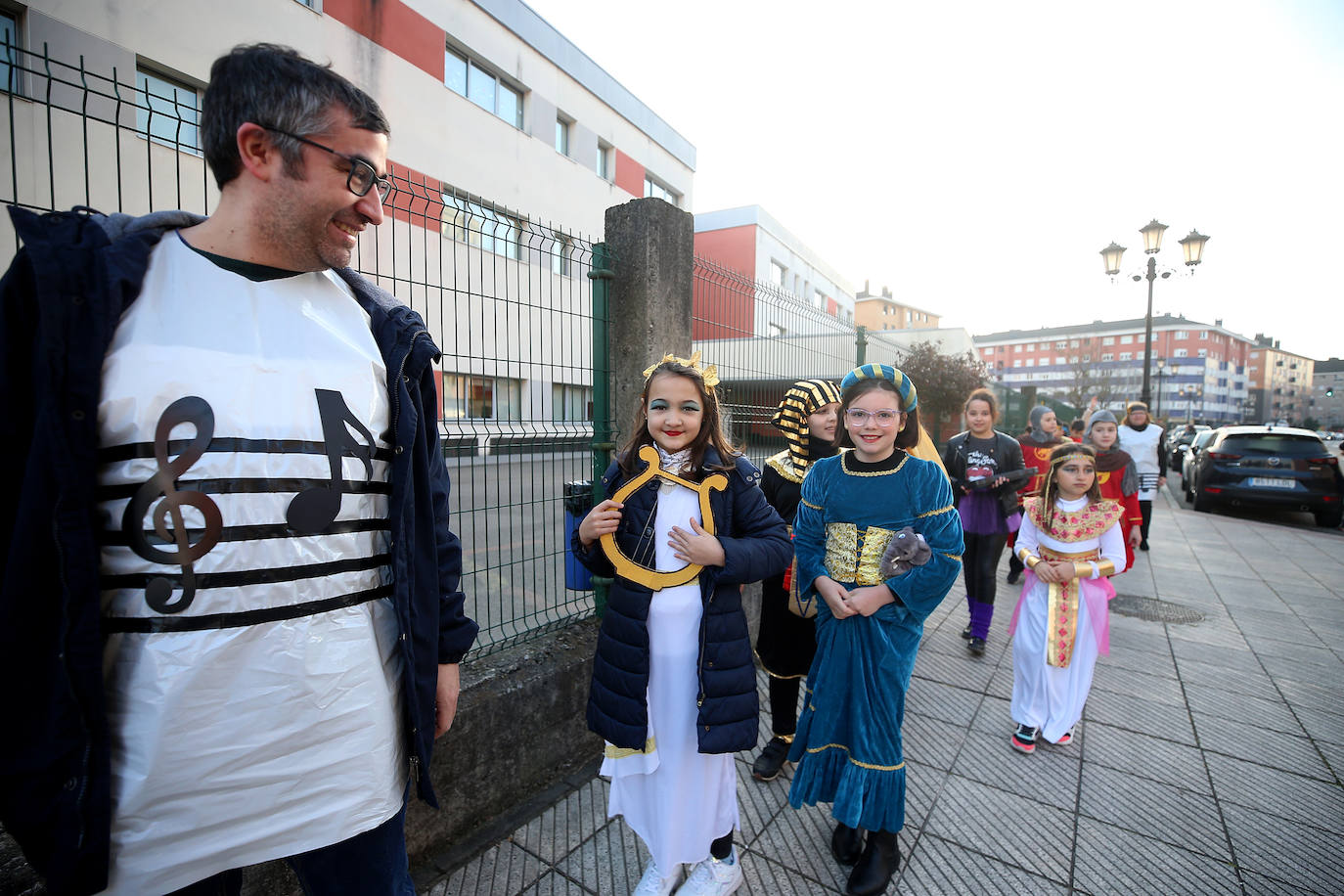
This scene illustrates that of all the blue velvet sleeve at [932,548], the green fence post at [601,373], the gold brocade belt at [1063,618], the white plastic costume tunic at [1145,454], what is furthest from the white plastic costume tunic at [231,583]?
the white plastic costume tunic at [1145,454]

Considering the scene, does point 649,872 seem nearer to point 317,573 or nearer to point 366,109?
point 317,573

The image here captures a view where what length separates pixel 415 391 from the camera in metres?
1.47

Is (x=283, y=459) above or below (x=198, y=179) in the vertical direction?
below

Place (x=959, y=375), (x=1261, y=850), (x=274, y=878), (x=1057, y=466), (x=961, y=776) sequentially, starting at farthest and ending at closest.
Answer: (x=959, y=375) → (x=1057, y=466) → (x=961, y=776) → (x=1261, y=850) → (x=274, y=878)

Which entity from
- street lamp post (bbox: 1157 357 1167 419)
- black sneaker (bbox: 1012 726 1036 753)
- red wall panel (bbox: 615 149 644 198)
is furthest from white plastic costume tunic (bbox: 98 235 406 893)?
street lamp post (bbox: 1157 357 1167 419)

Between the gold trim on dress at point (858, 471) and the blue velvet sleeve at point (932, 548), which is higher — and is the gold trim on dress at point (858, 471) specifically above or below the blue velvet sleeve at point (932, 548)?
above

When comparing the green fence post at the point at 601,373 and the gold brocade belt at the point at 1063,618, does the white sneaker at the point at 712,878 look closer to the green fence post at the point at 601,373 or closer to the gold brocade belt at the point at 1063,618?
the green fence post at the point at 601,373

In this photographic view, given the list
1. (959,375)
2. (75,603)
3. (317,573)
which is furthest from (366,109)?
(959,375)

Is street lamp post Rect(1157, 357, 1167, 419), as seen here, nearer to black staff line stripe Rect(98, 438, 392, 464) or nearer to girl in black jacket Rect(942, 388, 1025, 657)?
girl in black jacket Rect(942, 388, 1025, 657)

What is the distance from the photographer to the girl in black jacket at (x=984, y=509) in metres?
4.54

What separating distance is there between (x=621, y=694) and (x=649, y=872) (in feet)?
2.22

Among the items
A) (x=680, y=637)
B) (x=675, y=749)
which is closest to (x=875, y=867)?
(x=675, y=749)

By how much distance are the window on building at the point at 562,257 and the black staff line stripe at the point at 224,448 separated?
2023 millimetres

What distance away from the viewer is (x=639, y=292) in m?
3.36
